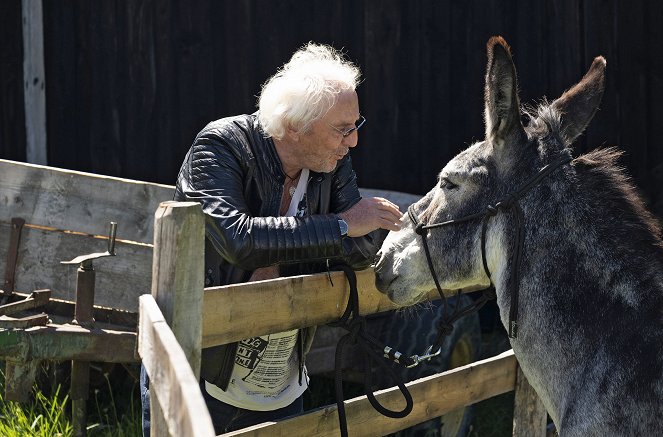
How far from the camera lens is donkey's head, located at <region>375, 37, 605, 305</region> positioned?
11.0ft

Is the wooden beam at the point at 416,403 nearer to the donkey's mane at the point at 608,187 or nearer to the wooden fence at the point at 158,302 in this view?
the wooden fence at the point at 158,302

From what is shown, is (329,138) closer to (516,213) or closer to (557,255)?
(516,213)

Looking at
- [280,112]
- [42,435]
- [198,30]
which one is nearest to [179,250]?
[280,112]

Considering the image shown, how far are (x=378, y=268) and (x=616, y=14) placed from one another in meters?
4.22

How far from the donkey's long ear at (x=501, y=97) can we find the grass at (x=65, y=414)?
255 cm

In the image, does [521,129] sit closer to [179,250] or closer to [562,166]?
[562,166]

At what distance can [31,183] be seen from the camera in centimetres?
534

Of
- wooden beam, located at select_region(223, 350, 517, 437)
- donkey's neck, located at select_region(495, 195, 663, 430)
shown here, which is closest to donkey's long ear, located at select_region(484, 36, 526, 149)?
donkey's neck, located at select_region(495, 195, 663, 430)

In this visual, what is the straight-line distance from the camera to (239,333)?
10.5 feet

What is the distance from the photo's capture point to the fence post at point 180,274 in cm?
265

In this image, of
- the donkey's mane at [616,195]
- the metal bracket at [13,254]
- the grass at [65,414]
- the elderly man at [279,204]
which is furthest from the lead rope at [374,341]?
the metal bracket at [13,254]

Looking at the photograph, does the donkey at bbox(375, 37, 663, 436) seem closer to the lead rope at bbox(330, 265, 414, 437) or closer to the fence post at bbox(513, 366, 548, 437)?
the lead rope at bbox(330, 265, 414, 437)

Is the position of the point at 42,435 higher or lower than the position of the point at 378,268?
lower

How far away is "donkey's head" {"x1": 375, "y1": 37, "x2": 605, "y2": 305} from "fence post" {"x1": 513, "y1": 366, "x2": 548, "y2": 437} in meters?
1.12
